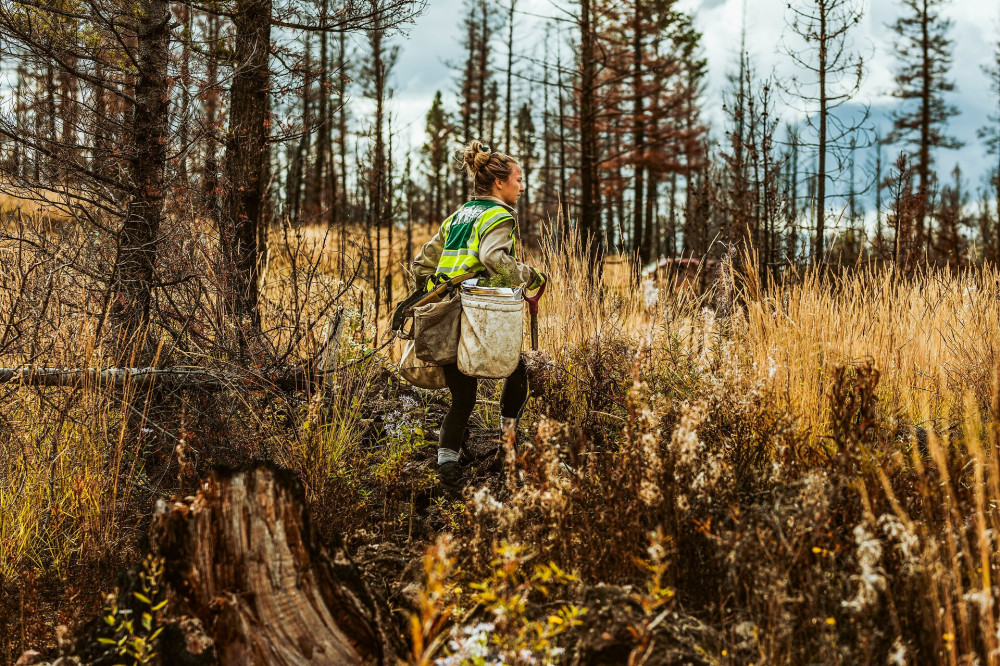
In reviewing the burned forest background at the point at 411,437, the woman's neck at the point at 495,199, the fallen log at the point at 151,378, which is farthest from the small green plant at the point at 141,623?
the woman's neck at the point at 495,199

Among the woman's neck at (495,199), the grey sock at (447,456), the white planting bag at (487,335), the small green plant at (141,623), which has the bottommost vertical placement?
the small green plant at (141,623)

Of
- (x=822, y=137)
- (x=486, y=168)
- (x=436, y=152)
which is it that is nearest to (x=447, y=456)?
(x=486, y=168)

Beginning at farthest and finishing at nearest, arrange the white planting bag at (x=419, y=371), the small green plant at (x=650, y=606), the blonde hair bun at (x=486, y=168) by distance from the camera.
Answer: the white planting bag at (x=419, y=371)
the blonde hair bun at (x=486, y=168)
the small green plant at (x=650, y=606)

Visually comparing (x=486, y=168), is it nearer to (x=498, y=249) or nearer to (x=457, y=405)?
(x=498, y=249)

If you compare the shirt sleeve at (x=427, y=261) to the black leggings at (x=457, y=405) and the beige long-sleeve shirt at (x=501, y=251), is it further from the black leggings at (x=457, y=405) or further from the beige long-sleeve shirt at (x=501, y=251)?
the black leggings at (x=457, y=405)

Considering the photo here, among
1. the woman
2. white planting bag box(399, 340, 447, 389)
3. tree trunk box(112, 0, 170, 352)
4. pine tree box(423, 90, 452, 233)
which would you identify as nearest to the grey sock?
the woman

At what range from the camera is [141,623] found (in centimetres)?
205

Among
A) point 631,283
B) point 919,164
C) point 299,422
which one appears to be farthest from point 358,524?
point 919,164

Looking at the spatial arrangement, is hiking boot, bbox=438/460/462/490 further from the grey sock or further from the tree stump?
the tree stump

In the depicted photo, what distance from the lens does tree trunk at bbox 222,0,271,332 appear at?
4.50 metres

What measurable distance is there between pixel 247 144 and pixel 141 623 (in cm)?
427

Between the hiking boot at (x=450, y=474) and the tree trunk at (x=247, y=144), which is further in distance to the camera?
the tree trunk at (x=247, y=144)

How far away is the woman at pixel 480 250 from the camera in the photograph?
3432 millimetres

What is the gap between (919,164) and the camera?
23.0 m
